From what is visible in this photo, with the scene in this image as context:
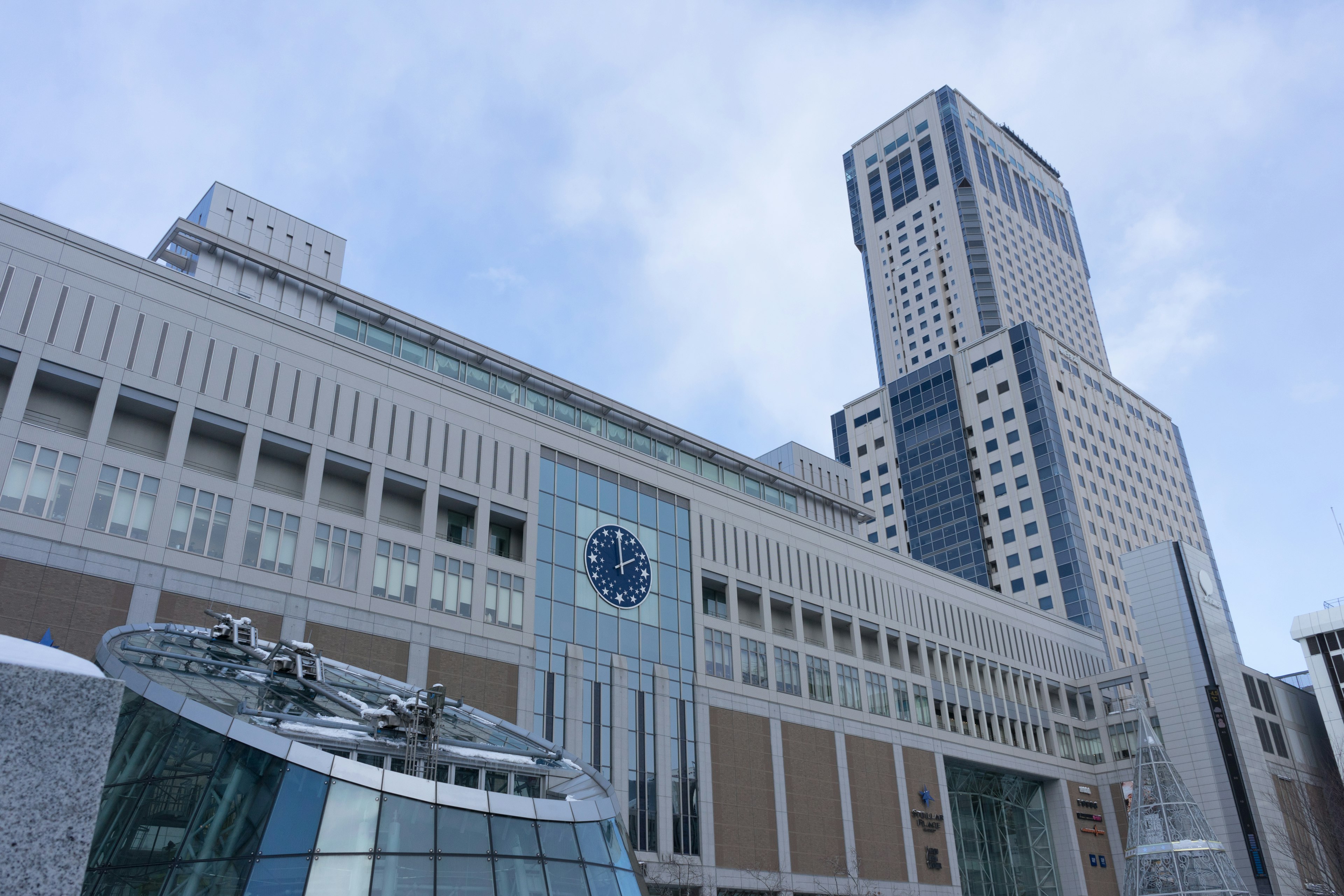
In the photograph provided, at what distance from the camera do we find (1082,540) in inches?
4737

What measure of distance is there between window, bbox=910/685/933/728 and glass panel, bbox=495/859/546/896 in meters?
56.7

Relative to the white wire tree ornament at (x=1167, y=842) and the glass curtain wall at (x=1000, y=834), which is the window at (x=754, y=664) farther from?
the white wire tree ornament at (x=1167, y=842)

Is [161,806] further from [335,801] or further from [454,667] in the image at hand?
[454,667]

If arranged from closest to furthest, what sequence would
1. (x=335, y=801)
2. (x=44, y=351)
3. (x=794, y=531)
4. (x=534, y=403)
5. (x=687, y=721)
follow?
(x=335, y=801) → (x=44, y=351) → (x=687, y=721) → (x=534, y=403) → (x=794, y=531)

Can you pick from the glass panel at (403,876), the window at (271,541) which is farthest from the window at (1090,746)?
the glass panel at (403,876)

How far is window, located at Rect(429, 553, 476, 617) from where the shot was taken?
1937 inches

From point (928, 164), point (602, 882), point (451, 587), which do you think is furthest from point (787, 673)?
point (928, 164)

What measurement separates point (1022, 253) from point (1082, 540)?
59246mm

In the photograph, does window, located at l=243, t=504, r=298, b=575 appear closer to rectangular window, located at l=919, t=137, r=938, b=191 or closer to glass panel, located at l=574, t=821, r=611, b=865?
glass panel, located at l=574, t=821, r=611, b=865

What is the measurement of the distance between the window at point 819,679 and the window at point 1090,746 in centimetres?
3319

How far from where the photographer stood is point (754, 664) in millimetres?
61812

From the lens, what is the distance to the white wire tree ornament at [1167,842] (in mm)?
59500

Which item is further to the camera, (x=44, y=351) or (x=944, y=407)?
(x=944, y=407)

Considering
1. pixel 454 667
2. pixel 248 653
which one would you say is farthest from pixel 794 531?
pixel 248 653
